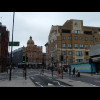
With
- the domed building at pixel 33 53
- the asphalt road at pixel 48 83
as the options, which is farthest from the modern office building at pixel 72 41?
the asphalt road at pixel 48 83

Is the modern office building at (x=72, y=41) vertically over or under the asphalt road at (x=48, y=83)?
over

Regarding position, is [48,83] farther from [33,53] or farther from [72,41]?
[33,53]

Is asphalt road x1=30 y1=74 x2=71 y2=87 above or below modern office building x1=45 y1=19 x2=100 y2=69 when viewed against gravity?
below

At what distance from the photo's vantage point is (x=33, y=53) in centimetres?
11088

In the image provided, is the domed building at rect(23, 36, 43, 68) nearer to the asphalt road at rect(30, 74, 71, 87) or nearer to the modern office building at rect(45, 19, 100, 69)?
the modern office building at rect(45, 19, 100, 69)

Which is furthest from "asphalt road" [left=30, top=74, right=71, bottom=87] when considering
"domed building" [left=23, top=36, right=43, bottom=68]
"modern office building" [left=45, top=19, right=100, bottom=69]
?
"domed building" [left=23, top=36, right=43, bottom=68]

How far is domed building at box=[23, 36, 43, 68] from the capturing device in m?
109

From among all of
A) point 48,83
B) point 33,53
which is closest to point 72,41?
point 33,53

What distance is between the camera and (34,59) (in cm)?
11306

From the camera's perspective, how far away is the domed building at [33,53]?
109 m

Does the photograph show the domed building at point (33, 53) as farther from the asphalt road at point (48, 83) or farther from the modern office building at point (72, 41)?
the asphalt road at point (48, 83)
